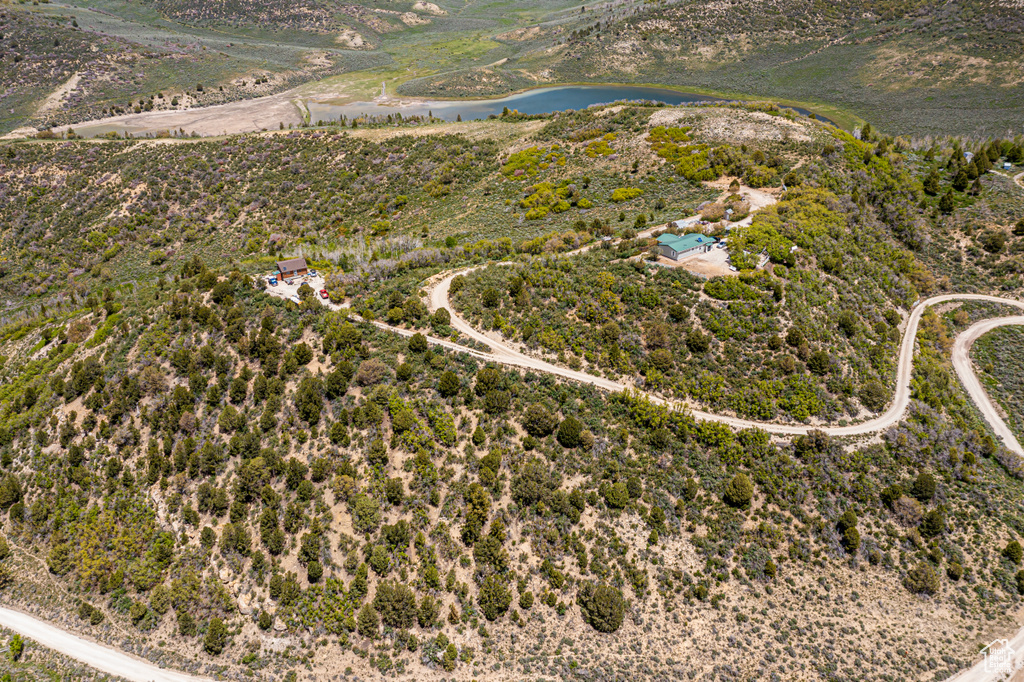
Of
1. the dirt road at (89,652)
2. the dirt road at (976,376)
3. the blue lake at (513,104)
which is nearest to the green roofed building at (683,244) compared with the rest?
the dirt road at (976,376)

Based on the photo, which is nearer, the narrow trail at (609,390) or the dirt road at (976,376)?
the narrow trail at (609,390)

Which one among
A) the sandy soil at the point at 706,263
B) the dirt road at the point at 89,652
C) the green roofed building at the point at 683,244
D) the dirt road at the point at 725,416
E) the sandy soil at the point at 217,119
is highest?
the sandy soil at the point at 217,119

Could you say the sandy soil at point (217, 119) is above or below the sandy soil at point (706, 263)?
above

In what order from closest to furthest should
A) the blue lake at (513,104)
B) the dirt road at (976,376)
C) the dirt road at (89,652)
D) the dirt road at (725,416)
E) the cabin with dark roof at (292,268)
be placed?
the dirt road at (89,652) < the dirt road at (725,416) < the dirt road at (976,376) < the cabin with dark roof at (292,268) < the blue lake at (513,104)

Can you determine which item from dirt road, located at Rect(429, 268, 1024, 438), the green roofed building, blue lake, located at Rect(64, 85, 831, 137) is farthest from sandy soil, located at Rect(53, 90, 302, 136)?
the green roofed building

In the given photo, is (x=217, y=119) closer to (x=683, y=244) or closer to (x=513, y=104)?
(x=513, y=104)

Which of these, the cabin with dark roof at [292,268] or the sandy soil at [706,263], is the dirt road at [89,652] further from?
the sandy soil at [706,263]

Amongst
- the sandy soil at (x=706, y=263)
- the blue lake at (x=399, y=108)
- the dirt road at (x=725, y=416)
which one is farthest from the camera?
the blue lake at (x=399, y=108)
